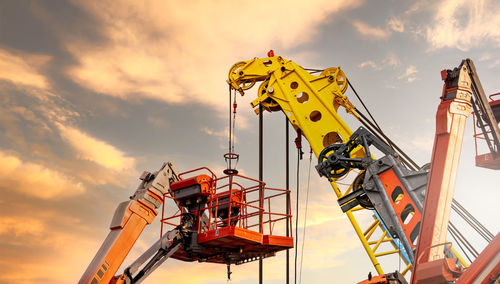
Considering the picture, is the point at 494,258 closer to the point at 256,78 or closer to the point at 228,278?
the point at 228,278

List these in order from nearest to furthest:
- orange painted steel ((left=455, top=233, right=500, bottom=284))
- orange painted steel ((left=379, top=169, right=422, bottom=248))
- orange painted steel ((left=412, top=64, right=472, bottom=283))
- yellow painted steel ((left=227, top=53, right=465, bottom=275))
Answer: orange painted steel ((left=455, top=233, right=500, bottom=284)) < orange painted steel ((left=412, top=64, right=472, bottom=283)) < orange painted steel ((left=379, top=169, right=422, bottom=248)) < yellow painted steel ((left=227, top=53, right=465, bottom=275))

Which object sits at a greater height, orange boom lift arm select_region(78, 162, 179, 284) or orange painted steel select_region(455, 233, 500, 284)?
orange boom lift arm select_region(78, 162, 179, 284)

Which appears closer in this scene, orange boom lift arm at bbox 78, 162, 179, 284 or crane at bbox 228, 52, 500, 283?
crane at bbox 228, 52, 500, 283

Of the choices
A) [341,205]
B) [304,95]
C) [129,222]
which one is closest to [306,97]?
[304,95]

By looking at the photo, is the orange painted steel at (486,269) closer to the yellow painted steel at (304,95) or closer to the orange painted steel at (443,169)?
the orange painted steel at (443,169)

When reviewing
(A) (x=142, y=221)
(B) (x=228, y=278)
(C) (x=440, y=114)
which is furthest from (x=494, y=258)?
(A) (x=142, y=221)

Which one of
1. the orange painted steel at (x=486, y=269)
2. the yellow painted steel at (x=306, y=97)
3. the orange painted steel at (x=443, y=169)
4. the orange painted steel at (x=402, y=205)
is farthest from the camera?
the yellow painted steel at (x=306, y=97)

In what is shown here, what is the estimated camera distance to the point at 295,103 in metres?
18.2

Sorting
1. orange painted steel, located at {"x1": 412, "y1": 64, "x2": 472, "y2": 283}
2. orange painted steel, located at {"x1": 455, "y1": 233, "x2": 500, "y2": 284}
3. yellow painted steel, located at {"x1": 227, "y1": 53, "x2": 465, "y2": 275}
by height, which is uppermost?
yellow painted steel, located at {"x1": 227, "y1": 53, "x2": 465, "y2": 275}

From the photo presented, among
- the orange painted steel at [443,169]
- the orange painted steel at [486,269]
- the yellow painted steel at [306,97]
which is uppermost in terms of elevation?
the yellow painted steel at [306,97]

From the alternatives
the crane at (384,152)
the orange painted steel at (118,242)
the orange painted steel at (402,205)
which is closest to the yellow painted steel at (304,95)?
the crane at (384,152)

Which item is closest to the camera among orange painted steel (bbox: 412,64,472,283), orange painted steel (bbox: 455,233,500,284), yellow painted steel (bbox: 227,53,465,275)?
orange painted steel (bbox: 455,233,500,284)

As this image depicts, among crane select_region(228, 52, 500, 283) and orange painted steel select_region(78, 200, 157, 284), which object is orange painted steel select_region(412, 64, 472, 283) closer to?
crane select_region(228, 52, 500, 283)

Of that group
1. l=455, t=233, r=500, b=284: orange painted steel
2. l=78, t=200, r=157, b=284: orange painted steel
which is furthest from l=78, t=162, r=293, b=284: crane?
l=455, t=233, r=500, b=284: orange painted steel
